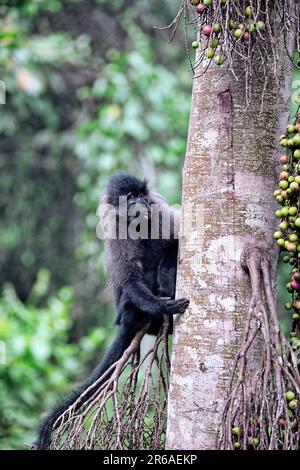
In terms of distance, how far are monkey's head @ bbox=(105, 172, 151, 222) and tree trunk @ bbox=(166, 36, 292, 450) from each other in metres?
1.23

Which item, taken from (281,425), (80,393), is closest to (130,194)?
(80,393)

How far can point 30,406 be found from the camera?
194 inches

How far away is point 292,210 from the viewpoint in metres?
2.08

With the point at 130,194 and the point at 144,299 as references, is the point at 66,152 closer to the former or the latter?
the point at 130,194

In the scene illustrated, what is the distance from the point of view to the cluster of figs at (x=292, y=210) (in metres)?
2.08

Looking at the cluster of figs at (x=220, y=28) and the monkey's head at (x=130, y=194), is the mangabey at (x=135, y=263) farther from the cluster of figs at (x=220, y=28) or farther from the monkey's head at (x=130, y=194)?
the cluster of figs at (x=220, y=28)

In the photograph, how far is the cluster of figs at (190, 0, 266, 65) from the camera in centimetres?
205

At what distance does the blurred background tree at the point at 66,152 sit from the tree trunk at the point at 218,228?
6.19 feet

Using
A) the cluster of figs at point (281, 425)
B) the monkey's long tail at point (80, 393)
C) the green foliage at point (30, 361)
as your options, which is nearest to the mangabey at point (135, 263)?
the monkey's long tail at point (80, 393)

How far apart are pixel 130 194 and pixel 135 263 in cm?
41

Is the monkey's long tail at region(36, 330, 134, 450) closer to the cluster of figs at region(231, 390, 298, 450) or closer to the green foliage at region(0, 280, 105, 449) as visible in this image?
the cluster of figs at region(231, 390, 298, 450)

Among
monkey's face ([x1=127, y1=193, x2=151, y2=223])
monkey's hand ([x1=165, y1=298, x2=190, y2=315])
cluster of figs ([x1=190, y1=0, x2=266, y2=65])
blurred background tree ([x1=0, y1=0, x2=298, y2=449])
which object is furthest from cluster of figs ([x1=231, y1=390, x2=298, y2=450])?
blurred background tree ([x1=0, y1=0, x2=298, y2=449])

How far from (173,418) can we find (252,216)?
71 centimetres
